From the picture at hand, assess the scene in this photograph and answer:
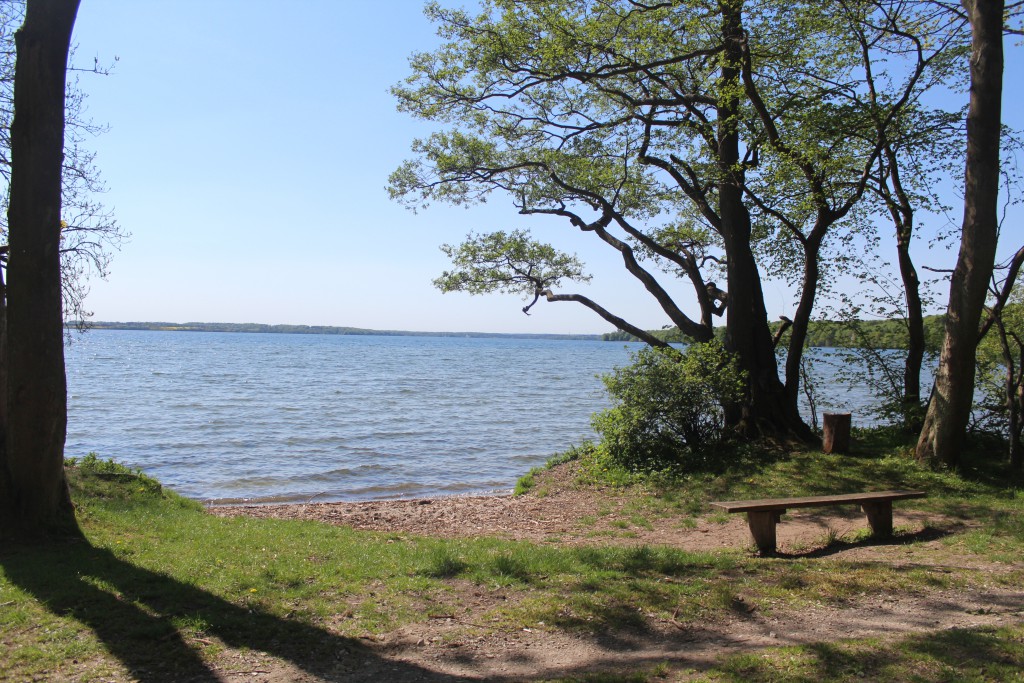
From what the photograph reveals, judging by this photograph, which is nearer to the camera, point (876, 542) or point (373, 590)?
point (373, 590)

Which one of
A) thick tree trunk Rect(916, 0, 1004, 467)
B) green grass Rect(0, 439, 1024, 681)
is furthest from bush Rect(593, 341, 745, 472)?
green grass Rect(0, 439, 1024, 681)

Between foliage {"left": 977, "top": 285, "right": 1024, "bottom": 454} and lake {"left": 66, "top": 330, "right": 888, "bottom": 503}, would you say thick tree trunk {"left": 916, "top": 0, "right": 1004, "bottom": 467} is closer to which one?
foliage {"left": 977, "top": 285, "right": 1024, "bottom": 454}

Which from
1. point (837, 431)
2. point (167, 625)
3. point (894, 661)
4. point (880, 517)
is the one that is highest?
point (837, 431)

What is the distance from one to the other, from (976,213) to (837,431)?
4459 millimetres

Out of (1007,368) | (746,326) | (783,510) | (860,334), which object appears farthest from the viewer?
(860,334)

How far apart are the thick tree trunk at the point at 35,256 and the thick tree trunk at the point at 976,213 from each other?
39.5ft

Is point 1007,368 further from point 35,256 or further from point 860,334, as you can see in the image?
point 35,256

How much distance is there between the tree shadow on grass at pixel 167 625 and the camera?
187 inches

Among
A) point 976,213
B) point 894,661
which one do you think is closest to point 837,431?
point 976,213

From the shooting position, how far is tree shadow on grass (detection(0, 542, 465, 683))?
4.74 metres

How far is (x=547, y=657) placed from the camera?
496 cm

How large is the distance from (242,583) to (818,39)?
1313cm

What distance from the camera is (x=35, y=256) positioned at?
7211 millimetres

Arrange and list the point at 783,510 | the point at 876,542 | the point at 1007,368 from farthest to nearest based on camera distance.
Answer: the point at 1007,368, the point at 876,542, the point at 783,510
